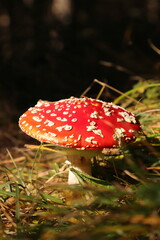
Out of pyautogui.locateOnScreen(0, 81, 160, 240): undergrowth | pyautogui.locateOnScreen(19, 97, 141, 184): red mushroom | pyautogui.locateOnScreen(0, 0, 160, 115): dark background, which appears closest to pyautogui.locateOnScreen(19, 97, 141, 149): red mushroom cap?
pyautogui.locateOnScreen(19, 97, 141, 184): red mushroom

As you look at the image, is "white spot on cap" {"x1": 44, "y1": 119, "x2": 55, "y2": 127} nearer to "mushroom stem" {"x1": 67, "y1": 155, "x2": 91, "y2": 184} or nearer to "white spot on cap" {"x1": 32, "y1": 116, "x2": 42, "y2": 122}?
"white spot on cap" {"x1": 32, "y1": 116, "x2": 42, "y2": 122}

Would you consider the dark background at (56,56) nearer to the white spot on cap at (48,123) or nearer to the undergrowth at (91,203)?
the undergrowth at (91,203)

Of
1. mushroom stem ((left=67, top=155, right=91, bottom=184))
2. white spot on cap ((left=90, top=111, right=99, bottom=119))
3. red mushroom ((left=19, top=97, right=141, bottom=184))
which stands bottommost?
mushroom stem ((left=67, top=155, right=91, bottom=184))

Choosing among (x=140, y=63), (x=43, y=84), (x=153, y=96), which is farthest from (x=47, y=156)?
(x=140, y=63)

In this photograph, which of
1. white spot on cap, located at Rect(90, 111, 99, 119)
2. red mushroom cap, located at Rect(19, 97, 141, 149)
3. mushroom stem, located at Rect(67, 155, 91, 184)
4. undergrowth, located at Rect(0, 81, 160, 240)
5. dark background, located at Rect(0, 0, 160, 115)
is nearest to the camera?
undergrowth, located at Rect(0, 81, 160, 240)

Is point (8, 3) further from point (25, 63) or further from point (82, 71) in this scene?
point (82, 71)

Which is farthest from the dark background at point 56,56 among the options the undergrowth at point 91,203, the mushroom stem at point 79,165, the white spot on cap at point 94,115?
the white spot on cap at point 94,115

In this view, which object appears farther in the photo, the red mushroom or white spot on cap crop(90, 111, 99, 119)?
white spot on cap crop(90, 111, 99, 119)
